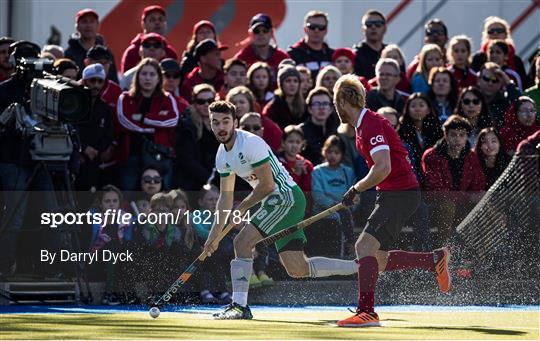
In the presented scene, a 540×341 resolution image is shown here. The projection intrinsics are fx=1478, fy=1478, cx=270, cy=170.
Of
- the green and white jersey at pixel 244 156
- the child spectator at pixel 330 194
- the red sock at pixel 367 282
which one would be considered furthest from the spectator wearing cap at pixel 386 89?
the red sock at pixel 367 282

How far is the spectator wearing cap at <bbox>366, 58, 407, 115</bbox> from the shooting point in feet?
49.0

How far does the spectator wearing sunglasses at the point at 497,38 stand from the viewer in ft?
52.5

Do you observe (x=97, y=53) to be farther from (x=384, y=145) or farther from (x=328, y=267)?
(x=384, y=145)

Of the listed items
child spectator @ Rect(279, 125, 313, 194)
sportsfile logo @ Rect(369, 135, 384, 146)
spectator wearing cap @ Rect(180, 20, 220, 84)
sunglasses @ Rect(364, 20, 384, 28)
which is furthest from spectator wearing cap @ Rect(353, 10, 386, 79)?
sportsfile logo @ Rect(369, 135, 384, 146)

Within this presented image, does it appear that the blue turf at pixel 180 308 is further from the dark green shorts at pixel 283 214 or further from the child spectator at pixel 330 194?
the dark green shorts at pixel 283 214

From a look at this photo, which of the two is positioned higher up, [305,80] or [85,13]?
[85,13]

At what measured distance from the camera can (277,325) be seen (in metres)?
10.6

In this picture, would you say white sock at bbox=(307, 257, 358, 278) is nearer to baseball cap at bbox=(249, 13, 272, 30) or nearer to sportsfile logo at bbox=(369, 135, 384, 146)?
sportsfile logo at bbox=(369, 135, 384, 146)

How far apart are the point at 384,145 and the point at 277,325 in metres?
1.51

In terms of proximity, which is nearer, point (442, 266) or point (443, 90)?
point (442, 266)

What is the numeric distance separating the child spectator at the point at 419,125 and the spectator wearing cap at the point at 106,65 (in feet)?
9.28

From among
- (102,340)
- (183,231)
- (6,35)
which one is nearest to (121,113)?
(183,231)

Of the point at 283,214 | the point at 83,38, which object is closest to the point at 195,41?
the point at 83,38

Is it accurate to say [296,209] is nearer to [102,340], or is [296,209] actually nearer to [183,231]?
[183,231]
